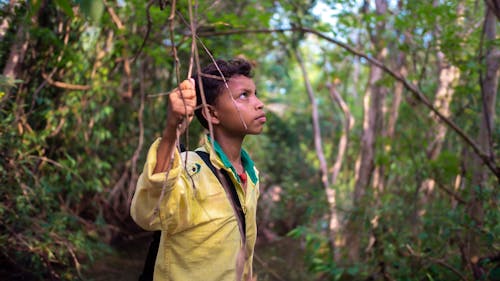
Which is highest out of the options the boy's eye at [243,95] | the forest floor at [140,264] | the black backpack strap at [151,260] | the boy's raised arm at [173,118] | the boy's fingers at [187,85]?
the boy's fingers at [187,85]

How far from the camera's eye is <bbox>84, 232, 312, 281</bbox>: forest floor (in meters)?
4.93

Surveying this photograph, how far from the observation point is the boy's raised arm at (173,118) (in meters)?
1.55

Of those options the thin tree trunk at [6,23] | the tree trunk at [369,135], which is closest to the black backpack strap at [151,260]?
the thin tree trunk at [6,23]

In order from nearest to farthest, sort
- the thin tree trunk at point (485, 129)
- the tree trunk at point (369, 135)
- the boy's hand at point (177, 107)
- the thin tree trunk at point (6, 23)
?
the boy's hand at point (177, 107) → the thin tree trunk at point (6, 23) → the thin tree trunk at point (485, 129) → the tree trunk at point (369, 135)

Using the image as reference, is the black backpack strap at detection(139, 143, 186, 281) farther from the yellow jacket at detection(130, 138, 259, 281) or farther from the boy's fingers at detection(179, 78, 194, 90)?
the boy's fingers at detection(179, 78, 194, 90)

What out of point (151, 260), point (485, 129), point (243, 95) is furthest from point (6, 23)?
point (485, 129)

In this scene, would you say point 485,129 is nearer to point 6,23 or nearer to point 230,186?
point 230,186

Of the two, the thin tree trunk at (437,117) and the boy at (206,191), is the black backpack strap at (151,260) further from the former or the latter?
the thin tree trunk at (437,117)

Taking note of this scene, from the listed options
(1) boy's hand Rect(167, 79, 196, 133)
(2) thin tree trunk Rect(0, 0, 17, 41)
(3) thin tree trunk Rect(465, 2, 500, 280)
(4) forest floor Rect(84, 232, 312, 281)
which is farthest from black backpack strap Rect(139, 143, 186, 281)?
(3) thin tree trunk Rect(465, 2, 500, 280)

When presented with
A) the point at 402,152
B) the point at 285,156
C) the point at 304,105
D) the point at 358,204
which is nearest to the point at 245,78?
the point at 358,204

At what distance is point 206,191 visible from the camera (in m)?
1.90

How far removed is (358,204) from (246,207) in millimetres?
3213

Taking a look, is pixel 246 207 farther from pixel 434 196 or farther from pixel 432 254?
pixel 434 196

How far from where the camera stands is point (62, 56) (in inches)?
163
